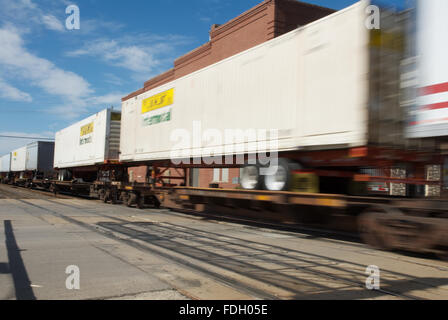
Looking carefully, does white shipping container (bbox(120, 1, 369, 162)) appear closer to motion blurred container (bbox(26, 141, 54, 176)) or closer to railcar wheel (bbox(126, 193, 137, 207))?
railcar wheel (bbox(126, 193, 137, 207))

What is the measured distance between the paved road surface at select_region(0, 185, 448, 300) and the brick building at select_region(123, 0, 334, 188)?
44.2 ft

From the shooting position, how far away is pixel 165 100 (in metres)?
14.4

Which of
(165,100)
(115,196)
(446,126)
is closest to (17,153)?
(115,196)

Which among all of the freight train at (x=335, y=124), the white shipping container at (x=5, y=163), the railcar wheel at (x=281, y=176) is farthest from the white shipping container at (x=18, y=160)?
the railcar wheel at (x=281, y=176)

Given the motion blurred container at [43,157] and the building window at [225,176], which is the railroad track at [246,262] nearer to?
the building window at [225,176]

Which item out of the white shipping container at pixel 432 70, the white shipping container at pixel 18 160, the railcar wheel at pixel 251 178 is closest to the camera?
the white shipping container at pixel 432 70

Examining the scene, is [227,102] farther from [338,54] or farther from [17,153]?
[17,153]

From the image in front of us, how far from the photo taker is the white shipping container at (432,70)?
6215mm

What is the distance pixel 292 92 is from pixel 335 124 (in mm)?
1535

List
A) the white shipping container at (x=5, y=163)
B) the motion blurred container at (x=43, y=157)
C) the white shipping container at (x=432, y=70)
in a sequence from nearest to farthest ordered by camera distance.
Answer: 1. the white shipping container at (x=432, y=70)
2. the motion blurred container at (x=43, y=157)
3. the white shipping container at (x=5, y=163)

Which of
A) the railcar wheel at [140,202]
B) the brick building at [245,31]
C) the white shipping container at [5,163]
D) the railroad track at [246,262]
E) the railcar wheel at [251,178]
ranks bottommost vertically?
the railroad track at [246,262]

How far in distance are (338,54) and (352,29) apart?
1.74 ft

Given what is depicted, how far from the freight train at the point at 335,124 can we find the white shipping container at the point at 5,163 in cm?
4349

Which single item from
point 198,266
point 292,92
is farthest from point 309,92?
point 198,266
